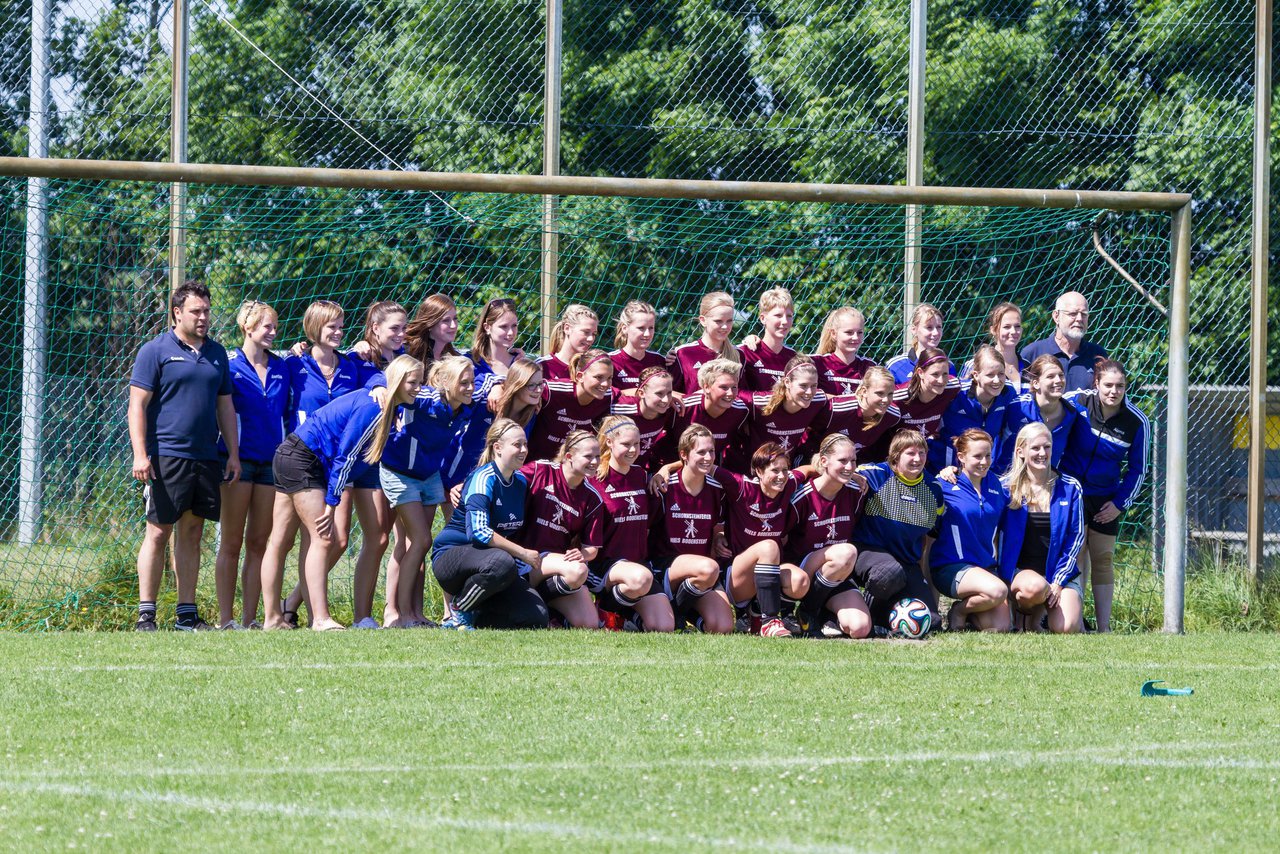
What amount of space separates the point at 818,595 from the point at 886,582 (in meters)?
0.35

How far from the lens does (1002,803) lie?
3.91 m

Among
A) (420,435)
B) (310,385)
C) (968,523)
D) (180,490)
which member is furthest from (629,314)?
(180,490)

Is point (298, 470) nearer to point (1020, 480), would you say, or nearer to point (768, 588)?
point (768, 588)

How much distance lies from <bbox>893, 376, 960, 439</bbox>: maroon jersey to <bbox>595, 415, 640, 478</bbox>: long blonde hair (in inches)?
57.6

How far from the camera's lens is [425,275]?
945 centimetres

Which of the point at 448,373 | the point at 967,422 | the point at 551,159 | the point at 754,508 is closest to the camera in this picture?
the point at 448,373

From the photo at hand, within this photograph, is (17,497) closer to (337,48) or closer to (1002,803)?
(337,48)

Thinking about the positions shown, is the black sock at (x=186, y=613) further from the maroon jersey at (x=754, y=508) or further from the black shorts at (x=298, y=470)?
the maroon jersey at (x=754, y=508)

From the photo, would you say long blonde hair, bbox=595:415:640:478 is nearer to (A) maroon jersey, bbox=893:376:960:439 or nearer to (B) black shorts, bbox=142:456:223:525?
(A) maroon jersey, bbox=893:376:960:439

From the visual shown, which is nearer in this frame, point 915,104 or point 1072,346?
point 1072,346

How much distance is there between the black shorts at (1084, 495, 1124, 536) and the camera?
8.45 meters

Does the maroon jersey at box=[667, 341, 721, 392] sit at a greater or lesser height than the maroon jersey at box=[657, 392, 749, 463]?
greater

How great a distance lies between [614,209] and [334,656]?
4108 mm

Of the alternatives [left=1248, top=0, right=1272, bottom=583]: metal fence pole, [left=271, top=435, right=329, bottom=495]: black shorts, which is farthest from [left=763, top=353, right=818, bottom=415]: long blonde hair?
[left=1248, top=0, right=1272, bottom=583]: metal fence pole
